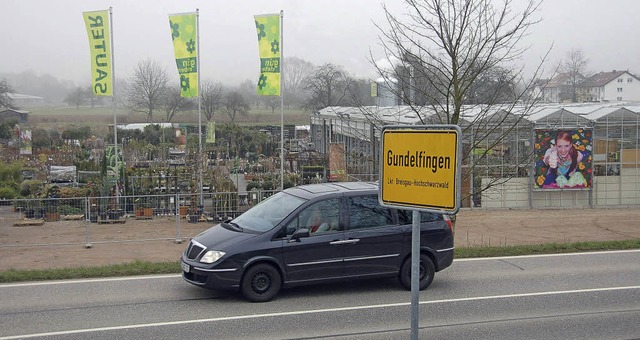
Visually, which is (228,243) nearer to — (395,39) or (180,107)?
(395,39)

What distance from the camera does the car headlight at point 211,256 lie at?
9.12 meters

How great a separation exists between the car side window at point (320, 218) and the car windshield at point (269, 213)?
0.58ft

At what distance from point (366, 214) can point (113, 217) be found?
10.9 m

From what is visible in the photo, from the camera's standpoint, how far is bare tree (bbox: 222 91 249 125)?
204 ft

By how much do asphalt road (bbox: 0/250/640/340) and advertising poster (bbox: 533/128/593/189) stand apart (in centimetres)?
1248

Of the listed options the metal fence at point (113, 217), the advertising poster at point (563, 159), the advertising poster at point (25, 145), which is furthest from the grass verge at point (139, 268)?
the advertising poster at point (25, 145)

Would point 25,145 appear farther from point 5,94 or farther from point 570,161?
point 5,94

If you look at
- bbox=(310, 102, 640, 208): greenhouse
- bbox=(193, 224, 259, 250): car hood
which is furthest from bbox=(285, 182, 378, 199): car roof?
bbox=(310, 102, 640, 208): greenhouse

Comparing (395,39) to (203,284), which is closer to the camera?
(203,284)

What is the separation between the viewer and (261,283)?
9.28 meters

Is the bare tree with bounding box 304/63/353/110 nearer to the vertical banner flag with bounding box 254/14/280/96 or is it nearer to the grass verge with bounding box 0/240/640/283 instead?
the vertical banner flag with bounding box 254/14/280/96

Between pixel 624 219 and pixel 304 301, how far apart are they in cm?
1400

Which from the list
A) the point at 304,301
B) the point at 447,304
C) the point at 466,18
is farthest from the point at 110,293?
the point at 466,18

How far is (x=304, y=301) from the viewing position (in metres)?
9.31
